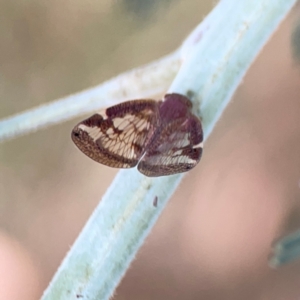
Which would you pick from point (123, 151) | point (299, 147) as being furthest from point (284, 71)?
point (123, 151)

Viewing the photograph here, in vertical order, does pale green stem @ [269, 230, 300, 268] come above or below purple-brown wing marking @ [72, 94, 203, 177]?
above

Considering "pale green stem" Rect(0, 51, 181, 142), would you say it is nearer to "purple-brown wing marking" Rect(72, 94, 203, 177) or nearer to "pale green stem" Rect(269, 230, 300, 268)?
"purple-brown wing marking" Rect(72, 94, 203, 177)

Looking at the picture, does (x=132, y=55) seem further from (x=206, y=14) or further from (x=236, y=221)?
(x=236, y=221)

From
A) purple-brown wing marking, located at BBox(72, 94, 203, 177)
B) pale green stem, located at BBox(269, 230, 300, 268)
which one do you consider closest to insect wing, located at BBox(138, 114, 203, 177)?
purple-brown wing marking, located at BBox(72, 94, 203, 177)

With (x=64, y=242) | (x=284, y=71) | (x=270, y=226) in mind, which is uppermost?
(x=284, y=71)

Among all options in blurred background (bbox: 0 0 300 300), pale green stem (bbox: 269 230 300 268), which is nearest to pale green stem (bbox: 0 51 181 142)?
blurred background (bbox: 0 0 300 300)

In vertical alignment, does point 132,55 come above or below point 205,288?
above
